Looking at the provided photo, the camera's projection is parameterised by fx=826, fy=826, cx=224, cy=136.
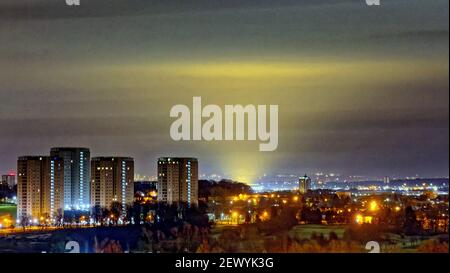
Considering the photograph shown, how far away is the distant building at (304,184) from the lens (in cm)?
916

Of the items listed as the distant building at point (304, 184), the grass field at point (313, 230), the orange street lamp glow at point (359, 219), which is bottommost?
the grass field at point (313, 230)

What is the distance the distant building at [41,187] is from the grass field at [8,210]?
68 millimetres

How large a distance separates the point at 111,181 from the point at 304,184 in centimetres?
223

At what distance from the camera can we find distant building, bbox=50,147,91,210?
8977 millimetres

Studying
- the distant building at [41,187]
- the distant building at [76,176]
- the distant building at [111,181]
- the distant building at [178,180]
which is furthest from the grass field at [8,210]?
the distant building at [178,180]

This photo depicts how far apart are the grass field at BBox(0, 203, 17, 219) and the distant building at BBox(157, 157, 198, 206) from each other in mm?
1705

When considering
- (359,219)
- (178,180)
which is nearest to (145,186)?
A: (178,180)

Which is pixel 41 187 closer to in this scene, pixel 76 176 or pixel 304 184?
pixel 76 176

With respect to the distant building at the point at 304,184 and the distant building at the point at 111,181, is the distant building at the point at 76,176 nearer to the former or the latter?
the distant building at the point at 111,181

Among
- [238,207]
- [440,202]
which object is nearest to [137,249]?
[238,207]

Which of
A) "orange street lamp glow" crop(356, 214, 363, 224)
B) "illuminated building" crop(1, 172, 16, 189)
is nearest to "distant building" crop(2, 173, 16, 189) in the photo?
"illuminated building" crop(1, 172, 16, 189)

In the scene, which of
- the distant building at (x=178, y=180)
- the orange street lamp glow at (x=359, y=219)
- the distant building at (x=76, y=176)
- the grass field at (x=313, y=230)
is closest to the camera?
the distant building at (x=178, y=180)

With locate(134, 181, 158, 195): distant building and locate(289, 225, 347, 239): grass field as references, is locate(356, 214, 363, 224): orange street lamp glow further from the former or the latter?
locate(134, 181, 158, 195): distant building

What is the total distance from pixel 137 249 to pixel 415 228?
3.15m
